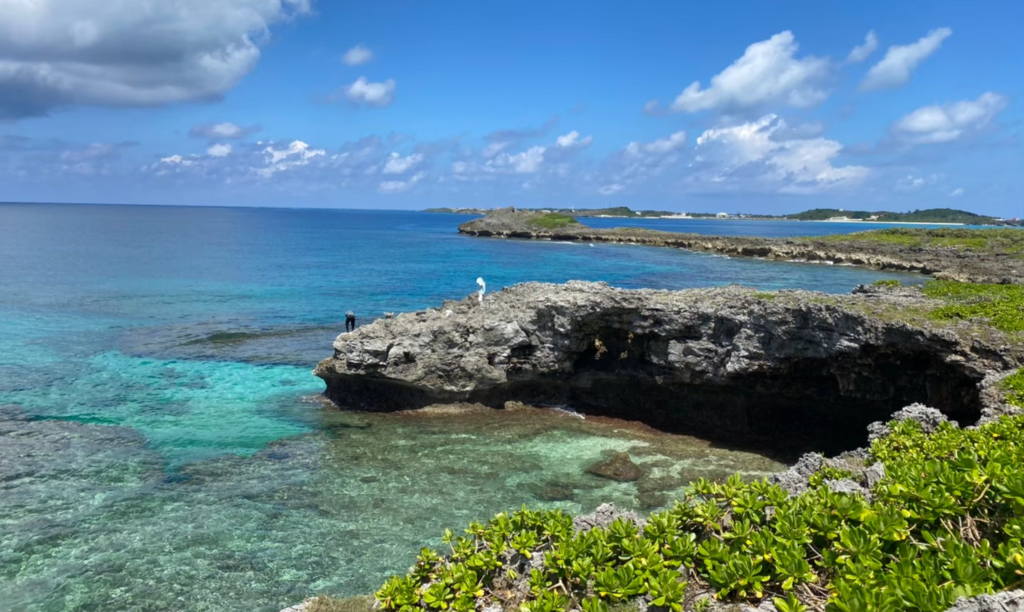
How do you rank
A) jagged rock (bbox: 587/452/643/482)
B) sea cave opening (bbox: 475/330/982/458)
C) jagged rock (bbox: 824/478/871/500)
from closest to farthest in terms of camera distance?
jagged rock (bbox: 824/478/871/500) → jagged rock (bbox: 587/452/643/482) → sea cave opening (bbox: 475/330/982/458)

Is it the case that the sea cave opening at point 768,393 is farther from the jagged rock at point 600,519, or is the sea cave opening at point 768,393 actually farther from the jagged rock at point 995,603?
the jagged rock at point 995,603

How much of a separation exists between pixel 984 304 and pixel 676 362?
9.51m

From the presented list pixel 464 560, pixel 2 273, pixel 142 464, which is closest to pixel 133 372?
pixel 142 464

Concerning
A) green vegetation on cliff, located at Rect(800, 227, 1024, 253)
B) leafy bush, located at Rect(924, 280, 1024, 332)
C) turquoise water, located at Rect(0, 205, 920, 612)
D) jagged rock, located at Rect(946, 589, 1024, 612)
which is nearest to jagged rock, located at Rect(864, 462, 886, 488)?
jagged rock, located at Rect(946, 589, 1024, 612)

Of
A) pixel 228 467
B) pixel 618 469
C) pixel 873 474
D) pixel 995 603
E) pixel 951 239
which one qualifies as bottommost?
pixel 228 467

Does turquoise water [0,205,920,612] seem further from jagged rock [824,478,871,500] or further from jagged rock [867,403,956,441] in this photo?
jagged rock [824,478,871,500]

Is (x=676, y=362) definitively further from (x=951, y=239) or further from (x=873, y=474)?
(x=951, y=239)

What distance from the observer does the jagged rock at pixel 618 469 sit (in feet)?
56.7

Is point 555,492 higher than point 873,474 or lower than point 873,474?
lower

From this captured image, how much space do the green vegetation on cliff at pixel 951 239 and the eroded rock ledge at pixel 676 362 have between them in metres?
64.1

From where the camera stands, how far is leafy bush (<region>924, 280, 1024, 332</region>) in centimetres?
1705

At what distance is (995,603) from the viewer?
16.7 ft

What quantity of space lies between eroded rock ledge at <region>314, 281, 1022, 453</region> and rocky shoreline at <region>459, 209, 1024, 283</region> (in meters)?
28.9

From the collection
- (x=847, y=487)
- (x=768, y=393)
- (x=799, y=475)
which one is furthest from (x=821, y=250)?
(x=847, y=487)
